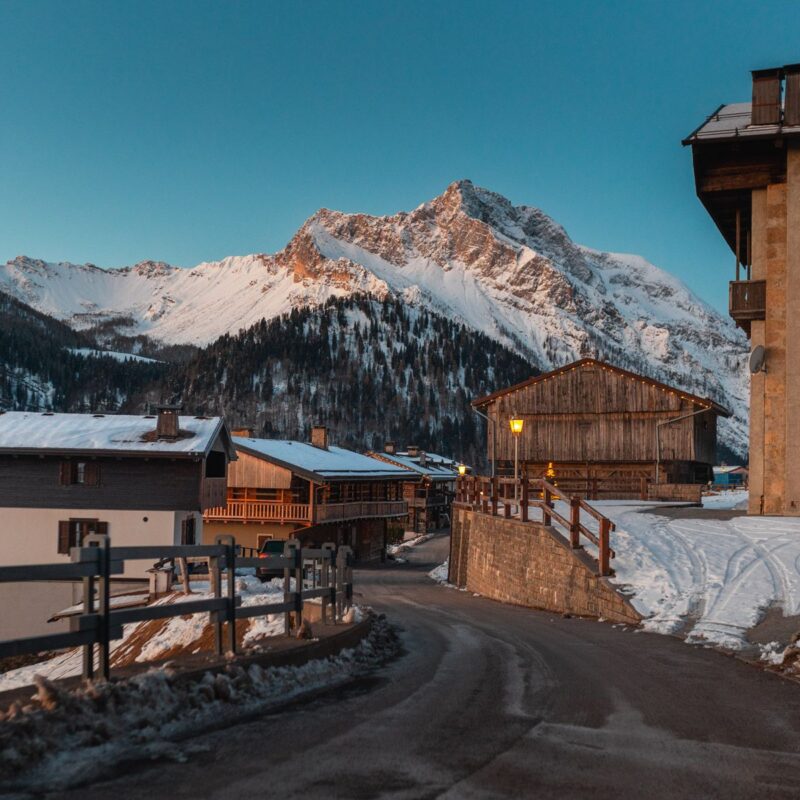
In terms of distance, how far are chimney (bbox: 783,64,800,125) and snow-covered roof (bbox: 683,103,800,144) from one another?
14.4 inches

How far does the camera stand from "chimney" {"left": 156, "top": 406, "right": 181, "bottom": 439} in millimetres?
38509

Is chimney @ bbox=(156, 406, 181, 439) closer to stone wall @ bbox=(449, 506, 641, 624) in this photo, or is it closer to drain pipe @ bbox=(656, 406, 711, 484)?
stone wall @ bbox=(449, 506, 641, 624)

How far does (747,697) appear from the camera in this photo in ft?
30.3

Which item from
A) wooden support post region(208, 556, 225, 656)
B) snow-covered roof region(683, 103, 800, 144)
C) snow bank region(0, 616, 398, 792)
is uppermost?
snow-covered roof region(683, 103, 800, 144)

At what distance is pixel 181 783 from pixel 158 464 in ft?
110

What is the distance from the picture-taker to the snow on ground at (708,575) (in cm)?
1445

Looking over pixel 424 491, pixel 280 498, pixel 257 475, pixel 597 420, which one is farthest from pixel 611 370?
pixel 424 491

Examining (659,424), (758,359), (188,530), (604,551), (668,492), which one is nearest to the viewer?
(604,551)

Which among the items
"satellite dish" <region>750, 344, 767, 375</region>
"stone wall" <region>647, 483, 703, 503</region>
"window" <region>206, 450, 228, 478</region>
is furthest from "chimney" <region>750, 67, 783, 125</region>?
"window" <region>206, 450, 228, 478</region>

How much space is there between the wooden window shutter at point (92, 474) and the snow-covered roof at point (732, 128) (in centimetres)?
2583

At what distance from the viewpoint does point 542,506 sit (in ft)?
73.6

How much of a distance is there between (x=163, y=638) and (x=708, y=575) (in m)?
9.97

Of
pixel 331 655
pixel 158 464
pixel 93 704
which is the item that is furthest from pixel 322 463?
pixel 93 704

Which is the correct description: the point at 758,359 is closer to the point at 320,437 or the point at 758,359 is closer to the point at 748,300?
the point at 748,300
